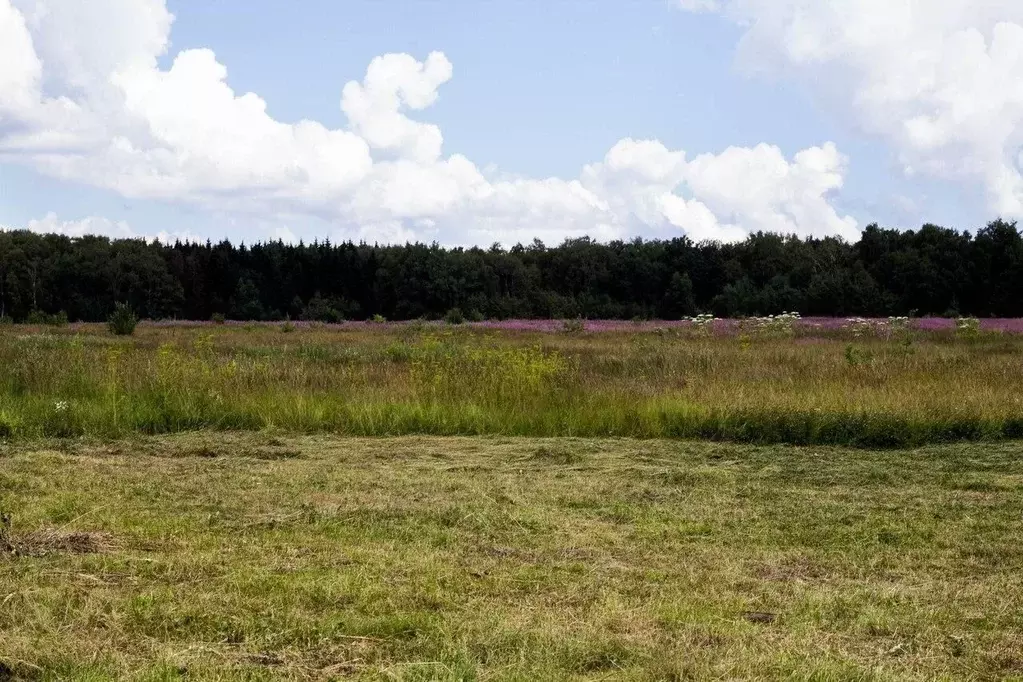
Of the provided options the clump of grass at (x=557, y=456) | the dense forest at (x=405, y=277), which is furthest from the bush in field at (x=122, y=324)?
the dense forest at (x=405, y=277)

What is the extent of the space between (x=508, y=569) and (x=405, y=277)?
66.2 metres

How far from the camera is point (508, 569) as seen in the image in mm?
4746

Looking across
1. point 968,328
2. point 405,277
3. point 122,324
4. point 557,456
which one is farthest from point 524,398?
point 405,277

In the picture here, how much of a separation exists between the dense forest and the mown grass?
131 feet

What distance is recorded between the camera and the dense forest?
59312 millimetres

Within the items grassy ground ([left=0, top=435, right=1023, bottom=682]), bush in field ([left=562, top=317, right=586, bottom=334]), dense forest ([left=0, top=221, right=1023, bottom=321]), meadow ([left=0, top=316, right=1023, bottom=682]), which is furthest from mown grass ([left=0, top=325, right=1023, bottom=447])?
dense forest ([left=0, top=221, right=1023, bottom=321])

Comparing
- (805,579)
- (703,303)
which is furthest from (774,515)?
(703,303)

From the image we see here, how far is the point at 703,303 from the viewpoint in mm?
65625

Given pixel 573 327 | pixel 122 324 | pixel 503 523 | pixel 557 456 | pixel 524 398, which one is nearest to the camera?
pixel 503 523

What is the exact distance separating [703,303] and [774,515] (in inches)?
2385

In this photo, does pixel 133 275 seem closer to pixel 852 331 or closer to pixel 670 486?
pixel 852 331

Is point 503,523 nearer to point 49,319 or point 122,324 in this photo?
point 122,324

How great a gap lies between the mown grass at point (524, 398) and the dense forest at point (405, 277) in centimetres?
4008

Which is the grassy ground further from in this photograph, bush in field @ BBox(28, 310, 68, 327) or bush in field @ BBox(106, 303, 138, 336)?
bush in field @ BBox(28, 310, 68, 327)
